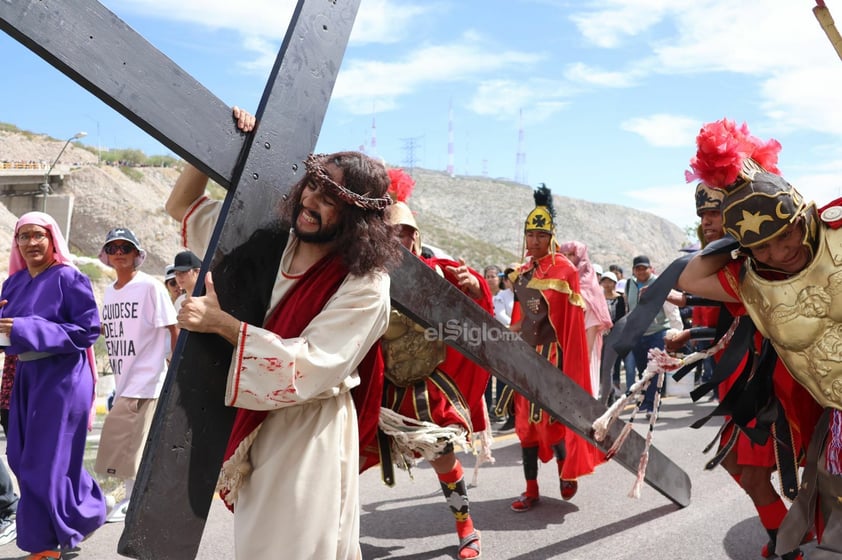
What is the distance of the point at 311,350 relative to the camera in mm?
2717

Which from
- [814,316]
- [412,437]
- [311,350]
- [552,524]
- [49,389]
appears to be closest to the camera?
[311,350]

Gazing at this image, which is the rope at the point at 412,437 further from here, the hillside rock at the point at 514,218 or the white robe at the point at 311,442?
the hillside rock at the point at 514,218

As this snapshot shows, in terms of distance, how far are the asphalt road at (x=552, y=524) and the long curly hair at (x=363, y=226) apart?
2.66 meters

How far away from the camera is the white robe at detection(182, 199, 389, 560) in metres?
2.71

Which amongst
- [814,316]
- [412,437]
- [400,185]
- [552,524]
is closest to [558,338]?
[552,524]

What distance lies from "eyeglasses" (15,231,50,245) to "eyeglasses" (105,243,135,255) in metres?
0.70

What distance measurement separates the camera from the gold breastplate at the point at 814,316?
3.11m

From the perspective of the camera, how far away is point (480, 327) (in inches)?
125

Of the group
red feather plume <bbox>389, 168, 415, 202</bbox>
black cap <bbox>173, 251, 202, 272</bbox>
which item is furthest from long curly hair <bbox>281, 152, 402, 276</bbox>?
black cap <bbox>173, 251, 202, 272</bbox>

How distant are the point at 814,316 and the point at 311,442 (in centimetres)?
199

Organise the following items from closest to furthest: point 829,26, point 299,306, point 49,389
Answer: point 299,306 → point 829,26 → point 49,389

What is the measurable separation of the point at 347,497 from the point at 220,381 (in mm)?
718

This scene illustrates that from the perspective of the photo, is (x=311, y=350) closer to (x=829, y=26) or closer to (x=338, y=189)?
(x=338, y=189)

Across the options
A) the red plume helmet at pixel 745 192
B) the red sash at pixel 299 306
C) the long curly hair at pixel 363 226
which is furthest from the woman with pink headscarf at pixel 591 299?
the red sash at pixel 299 306
